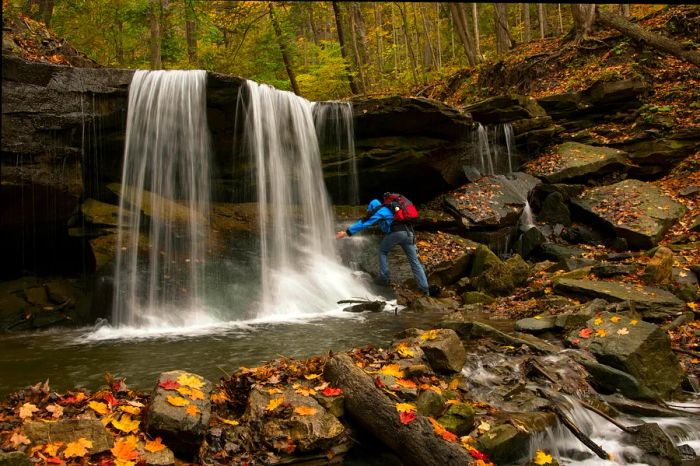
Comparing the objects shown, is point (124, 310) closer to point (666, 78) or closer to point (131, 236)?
point (131, 236)

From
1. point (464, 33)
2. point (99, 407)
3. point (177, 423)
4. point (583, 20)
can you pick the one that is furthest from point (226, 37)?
point (177, 423)

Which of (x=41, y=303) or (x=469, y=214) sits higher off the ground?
(x=469, y=214)

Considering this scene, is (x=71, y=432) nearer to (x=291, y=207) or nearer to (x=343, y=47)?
(x=291, y=207)

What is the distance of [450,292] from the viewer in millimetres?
10883

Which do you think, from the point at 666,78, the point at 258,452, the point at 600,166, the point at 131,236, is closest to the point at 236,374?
the point at 258,452

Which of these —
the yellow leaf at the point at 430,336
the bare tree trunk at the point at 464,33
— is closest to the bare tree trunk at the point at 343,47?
the bare tree trunk at the point at 464,33

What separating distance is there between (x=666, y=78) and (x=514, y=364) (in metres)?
15.7

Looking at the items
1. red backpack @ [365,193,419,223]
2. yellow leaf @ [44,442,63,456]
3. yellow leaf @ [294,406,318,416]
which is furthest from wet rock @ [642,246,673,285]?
yellow leaf @ [44,442,63,456]

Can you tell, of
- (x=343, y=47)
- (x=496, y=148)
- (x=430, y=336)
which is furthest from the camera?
(x=343, y=47)

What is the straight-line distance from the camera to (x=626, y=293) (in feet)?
26.6

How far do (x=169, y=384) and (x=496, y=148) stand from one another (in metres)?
14.7

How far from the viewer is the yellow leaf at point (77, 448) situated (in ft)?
11.0

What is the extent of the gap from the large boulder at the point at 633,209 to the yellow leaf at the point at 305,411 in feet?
34.3

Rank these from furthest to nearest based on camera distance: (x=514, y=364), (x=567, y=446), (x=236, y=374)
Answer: (x=514, y=364) < (x=236, y=374) < (x=567, y=446)
